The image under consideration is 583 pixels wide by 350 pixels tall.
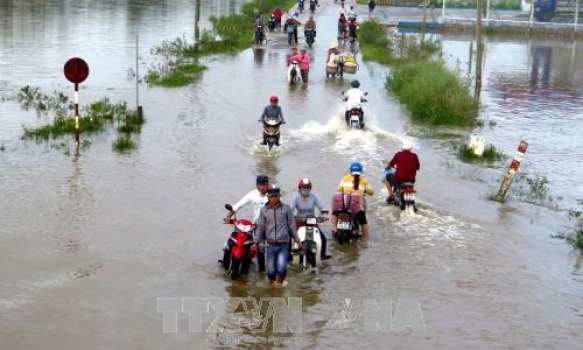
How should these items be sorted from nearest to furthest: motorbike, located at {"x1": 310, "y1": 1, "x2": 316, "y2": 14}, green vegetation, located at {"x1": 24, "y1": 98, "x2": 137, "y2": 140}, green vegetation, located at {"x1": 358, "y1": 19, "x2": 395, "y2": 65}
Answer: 1. green vegetation, located at {"x1": 24, "y1": 98, "x2": 137, "y2": 140}
2. green vegetation, located at {"x1": 358, "y1": 19, "x2": 395, "y2": 65}
3. motorbike, located at {"x1": 310, "y1": 1, "x2": 316, "y2": 14}

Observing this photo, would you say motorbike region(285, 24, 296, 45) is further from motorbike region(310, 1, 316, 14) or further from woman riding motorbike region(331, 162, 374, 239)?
woman riding motorbike region(331, 162, 374, 239)

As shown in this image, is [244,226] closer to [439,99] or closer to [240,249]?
[240,249]

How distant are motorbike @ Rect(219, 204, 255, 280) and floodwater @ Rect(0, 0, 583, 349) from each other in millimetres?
219

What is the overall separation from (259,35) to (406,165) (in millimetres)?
29448

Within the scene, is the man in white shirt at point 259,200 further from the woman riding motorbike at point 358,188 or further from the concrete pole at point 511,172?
the concrete pole at point 511,172

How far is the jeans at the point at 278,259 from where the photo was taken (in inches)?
424

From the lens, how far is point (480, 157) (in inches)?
781

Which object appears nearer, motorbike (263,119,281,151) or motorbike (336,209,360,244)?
motorbike (336,209,360,244)

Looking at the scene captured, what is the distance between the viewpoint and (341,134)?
21.6 metres

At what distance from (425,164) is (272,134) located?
11.4 feet

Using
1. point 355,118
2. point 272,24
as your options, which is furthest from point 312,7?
point 355,118

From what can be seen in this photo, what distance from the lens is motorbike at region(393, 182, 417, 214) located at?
14.5 m

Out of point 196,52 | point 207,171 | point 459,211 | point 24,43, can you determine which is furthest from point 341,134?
point 24,43
